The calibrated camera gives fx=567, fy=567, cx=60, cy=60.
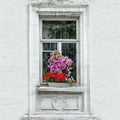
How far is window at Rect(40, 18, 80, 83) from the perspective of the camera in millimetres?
11164

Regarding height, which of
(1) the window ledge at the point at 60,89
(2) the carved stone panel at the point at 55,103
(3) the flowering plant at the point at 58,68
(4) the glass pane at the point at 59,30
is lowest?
(2) the carved stone panel at the point at 55,103

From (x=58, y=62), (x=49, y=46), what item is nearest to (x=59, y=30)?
(x=49, y=46)

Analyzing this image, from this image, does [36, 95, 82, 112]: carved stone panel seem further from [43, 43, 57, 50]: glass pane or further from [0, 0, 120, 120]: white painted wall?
[43, 43, 57, 50]: glass pane

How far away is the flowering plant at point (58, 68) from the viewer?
10914 mm
